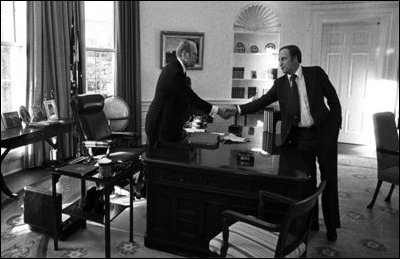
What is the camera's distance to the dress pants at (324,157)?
2.69 m

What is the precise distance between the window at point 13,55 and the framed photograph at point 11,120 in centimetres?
54

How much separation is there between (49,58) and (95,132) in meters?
1.52

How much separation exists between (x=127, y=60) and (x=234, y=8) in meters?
1.98

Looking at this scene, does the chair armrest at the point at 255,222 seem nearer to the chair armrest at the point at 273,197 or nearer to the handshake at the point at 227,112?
the chair armrest at the point at 273,197

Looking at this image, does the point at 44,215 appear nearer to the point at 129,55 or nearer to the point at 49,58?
the point at 49,58

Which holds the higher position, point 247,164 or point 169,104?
point 169,104

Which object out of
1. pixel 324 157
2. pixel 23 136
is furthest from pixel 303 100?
pixel 23 136

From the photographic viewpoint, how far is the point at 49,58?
461cm

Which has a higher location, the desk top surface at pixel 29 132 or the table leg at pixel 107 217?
the desk top surface at pixel 29 132

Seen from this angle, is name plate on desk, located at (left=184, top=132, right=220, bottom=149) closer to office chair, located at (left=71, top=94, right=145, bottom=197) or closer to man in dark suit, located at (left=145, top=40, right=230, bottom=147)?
man in dark suit, located at (left=145, top=40, right=230, bottom=147)

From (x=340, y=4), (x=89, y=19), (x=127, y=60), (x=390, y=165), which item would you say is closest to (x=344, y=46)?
(x=340, y=4)

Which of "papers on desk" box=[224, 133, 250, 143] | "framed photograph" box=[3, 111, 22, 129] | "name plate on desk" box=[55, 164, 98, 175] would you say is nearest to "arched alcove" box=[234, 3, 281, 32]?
"papers on desk" box=[224, 133, 250, 143]

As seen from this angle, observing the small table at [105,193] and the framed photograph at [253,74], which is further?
the framed photograph at [253,74]

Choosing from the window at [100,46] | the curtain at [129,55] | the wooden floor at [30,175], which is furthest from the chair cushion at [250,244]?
the window at [100,46]
